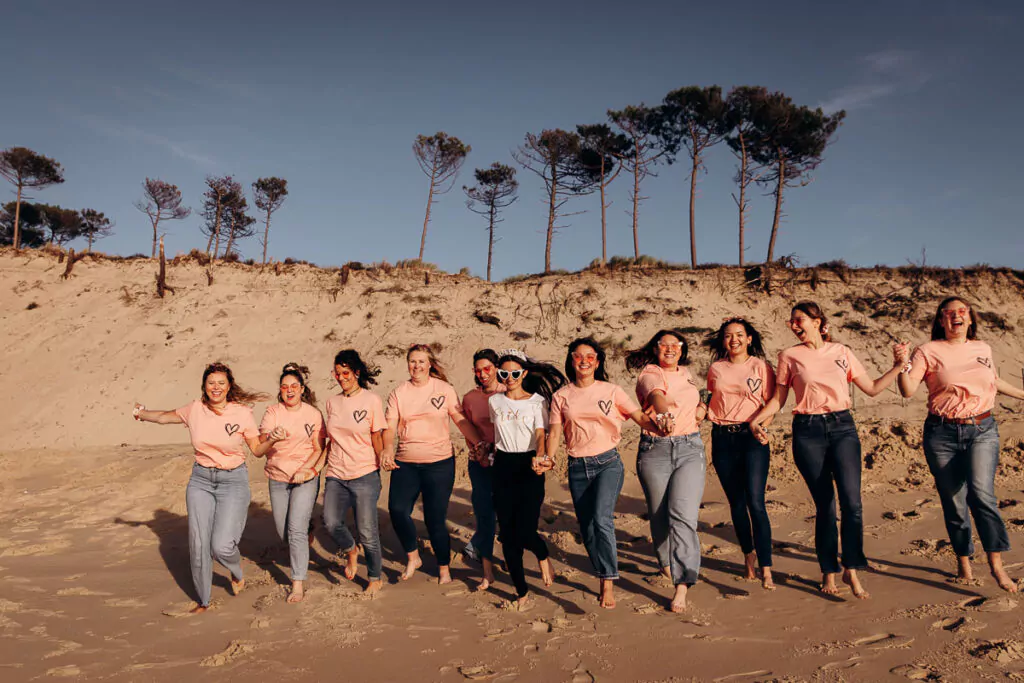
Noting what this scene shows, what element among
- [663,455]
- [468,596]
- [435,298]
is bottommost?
[468,596]

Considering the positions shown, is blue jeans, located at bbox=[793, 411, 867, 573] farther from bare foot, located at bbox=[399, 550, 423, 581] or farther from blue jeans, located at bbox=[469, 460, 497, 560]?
bare foot, located at bbox=[399, 550, 423, 581]

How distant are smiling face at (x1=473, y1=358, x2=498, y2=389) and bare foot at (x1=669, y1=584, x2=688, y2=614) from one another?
2062 mm

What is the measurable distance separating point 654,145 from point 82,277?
23.6m

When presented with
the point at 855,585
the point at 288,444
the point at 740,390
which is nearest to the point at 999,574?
the point at 855,585

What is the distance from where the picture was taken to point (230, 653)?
383cm

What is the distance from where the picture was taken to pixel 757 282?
69.2ft

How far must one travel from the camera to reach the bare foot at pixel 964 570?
4.43m

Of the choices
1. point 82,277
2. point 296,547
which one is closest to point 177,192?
point 82,277

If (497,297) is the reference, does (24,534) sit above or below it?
below

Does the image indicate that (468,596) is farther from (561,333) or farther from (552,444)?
(561,333)

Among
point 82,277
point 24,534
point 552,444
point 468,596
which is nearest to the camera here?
point 552,444

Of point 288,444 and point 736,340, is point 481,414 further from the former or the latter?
point 736,340

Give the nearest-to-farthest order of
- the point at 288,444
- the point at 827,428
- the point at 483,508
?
the point at 827,428 → the point at 288,444 → the point at 483,508

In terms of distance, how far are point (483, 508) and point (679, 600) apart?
5.69 feet
